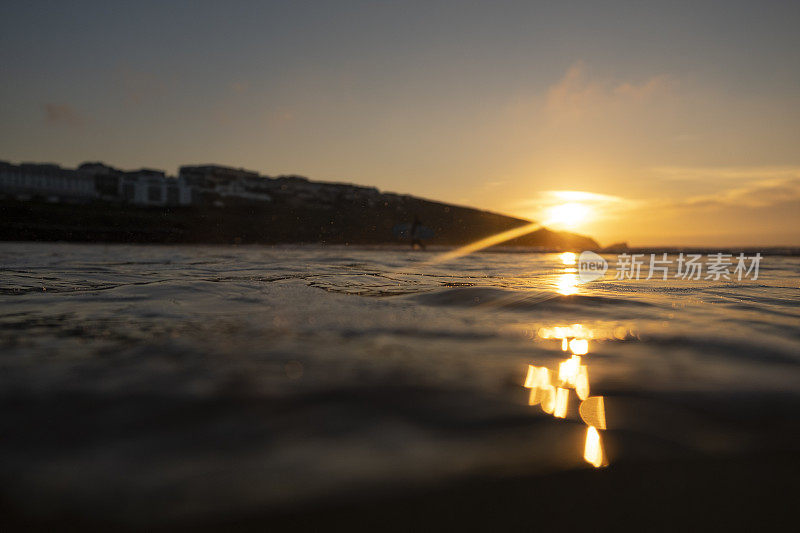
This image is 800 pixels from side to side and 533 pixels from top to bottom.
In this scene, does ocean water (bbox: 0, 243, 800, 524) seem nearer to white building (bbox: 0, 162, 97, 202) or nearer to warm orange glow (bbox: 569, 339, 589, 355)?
warm orange glow (bbox: 569, 339, 589, 355)

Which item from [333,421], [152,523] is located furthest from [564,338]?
[152,523]

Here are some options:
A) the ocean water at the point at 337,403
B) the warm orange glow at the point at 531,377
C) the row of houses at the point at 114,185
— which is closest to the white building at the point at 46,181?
the row of houses at the point at 114,185

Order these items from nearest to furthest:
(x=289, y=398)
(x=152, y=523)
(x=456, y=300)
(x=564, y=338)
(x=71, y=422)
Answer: (x=152, y=523) → (x=71, y=422) → (x=289, y=398) → (x=564, y=338) → (x=456, y=300)

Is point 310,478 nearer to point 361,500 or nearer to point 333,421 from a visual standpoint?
point 361,500

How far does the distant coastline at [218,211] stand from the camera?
108 ft

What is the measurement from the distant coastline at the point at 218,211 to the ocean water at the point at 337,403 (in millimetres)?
27928

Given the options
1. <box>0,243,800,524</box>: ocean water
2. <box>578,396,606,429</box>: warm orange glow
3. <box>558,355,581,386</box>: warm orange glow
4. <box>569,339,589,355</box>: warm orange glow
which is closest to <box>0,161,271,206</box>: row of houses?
<box>0,243,800,524</box>: ocean water

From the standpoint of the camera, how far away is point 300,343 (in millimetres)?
2143

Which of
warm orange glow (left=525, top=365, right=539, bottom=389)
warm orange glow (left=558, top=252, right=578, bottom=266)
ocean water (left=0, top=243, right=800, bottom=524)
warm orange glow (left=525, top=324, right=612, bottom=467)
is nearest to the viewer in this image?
ocean water (left=0, top=243, right=800, bottom=524)

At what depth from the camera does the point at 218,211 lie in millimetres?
44688

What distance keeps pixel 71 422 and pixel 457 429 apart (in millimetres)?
1072

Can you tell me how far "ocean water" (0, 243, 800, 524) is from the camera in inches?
39.4

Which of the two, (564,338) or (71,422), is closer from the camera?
(71,422)

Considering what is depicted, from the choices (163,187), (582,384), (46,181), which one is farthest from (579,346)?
A: (46,181)
